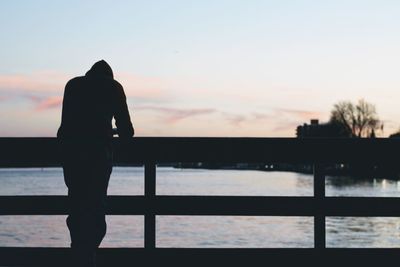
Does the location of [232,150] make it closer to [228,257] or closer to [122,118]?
[228,257]

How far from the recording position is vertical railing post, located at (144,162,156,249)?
210 inches

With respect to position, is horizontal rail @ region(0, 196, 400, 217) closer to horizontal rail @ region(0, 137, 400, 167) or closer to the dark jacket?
horizontal rail @ region(0, 137, 400, 167)

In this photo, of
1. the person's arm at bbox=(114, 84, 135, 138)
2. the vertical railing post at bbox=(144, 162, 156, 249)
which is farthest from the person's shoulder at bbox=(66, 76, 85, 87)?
the vertical railing post at bbox=(144, 162, 156, 249)

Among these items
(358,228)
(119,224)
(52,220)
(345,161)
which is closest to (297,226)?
(358,228)

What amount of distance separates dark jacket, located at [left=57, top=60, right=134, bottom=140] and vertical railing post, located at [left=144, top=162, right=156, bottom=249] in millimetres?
714

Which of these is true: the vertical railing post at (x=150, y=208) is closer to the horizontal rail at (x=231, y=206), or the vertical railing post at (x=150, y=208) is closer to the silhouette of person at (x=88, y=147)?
the horizontal rail at (x=231, y=206)

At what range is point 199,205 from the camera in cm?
527

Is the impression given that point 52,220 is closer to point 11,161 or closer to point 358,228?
point 358,228

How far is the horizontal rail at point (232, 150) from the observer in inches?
208

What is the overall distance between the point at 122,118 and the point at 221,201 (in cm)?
105

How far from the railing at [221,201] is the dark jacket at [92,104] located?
68 centimetres

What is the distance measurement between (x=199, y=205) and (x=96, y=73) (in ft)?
4.26

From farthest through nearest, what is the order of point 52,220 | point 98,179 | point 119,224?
point 52,220, point 119,224, point 98,179

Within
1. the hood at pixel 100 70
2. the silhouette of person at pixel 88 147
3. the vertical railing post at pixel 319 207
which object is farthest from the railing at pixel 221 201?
the hood at pixel 100 70
